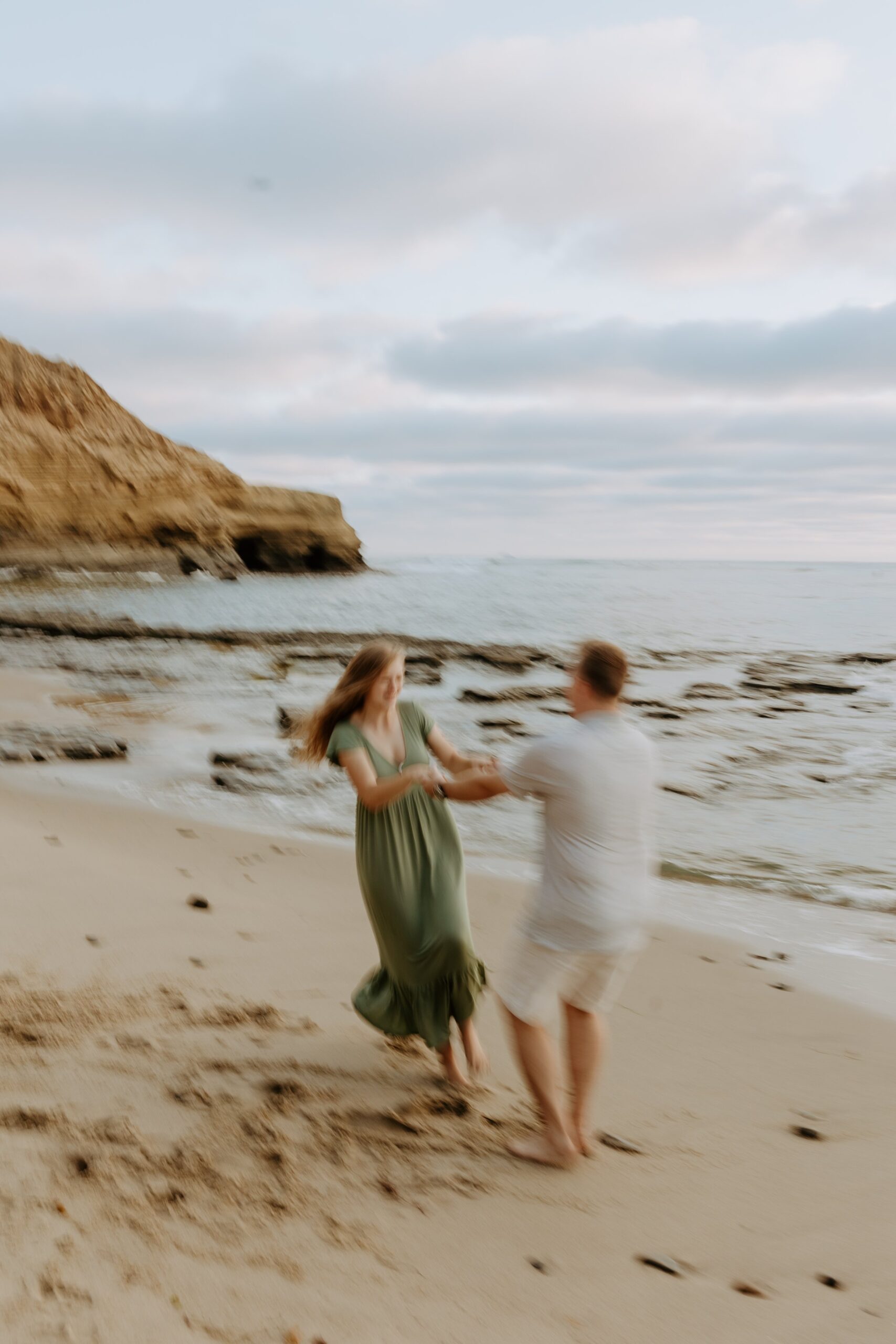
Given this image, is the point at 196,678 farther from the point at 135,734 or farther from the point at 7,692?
the point at 135,734

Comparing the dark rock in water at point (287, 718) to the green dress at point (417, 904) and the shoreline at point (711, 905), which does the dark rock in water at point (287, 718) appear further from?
the green dress at point (417, 904)

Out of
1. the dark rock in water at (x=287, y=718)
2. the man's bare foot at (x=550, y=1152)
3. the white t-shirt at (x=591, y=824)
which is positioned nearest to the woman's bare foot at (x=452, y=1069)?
the man's bare foot at (x=550, y=1152)

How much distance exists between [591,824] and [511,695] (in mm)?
12990

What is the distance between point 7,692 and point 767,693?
12.1 metres

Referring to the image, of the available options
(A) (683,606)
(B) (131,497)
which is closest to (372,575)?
(B) (131,497)

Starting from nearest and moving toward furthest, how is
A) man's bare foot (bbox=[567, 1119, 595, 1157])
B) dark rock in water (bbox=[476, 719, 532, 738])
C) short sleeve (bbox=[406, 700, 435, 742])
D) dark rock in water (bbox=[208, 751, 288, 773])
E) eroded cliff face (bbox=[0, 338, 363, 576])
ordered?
man's bare foot (bbox=[567, 1119, 595, 1157])
short sleeve (bbox=[406, 700, 435, 742])
dark rock in water (bbox=[208, 751, 288, 773])
dark rock in water (bbox=[476, 719, 532, 738])
eroded cliff face (bbox=[0, 338, 363, 576])

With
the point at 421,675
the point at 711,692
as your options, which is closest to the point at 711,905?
the point at 711,692

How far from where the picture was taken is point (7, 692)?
45.8 feet

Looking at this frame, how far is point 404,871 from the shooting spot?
354 cm

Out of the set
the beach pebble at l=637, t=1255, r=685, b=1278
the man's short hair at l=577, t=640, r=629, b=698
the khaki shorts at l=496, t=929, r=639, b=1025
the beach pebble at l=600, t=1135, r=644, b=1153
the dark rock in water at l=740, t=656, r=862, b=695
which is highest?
the man's short hair at l=577, t=640, r=629, b=698

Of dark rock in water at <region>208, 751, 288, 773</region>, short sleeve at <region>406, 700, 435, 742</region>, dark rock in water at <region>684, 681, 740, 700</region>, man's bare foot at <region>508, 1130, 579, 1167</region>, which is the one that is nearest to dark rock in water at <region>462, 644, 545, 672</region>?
dark rock in water at <region>684, 681, 740, 700</region>

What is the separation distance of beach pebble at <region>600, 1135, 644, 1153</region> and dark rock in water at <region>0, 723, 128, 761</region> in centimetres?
718

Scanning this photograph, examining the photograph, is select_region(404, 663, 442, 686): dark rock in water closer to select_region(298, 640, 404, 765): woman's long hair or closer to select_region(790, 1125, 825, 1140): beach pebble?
select_region(298, 640, 404, 765): woman's long hair

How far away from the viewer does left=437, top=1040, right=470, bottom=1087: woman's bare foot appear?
3709 mm
